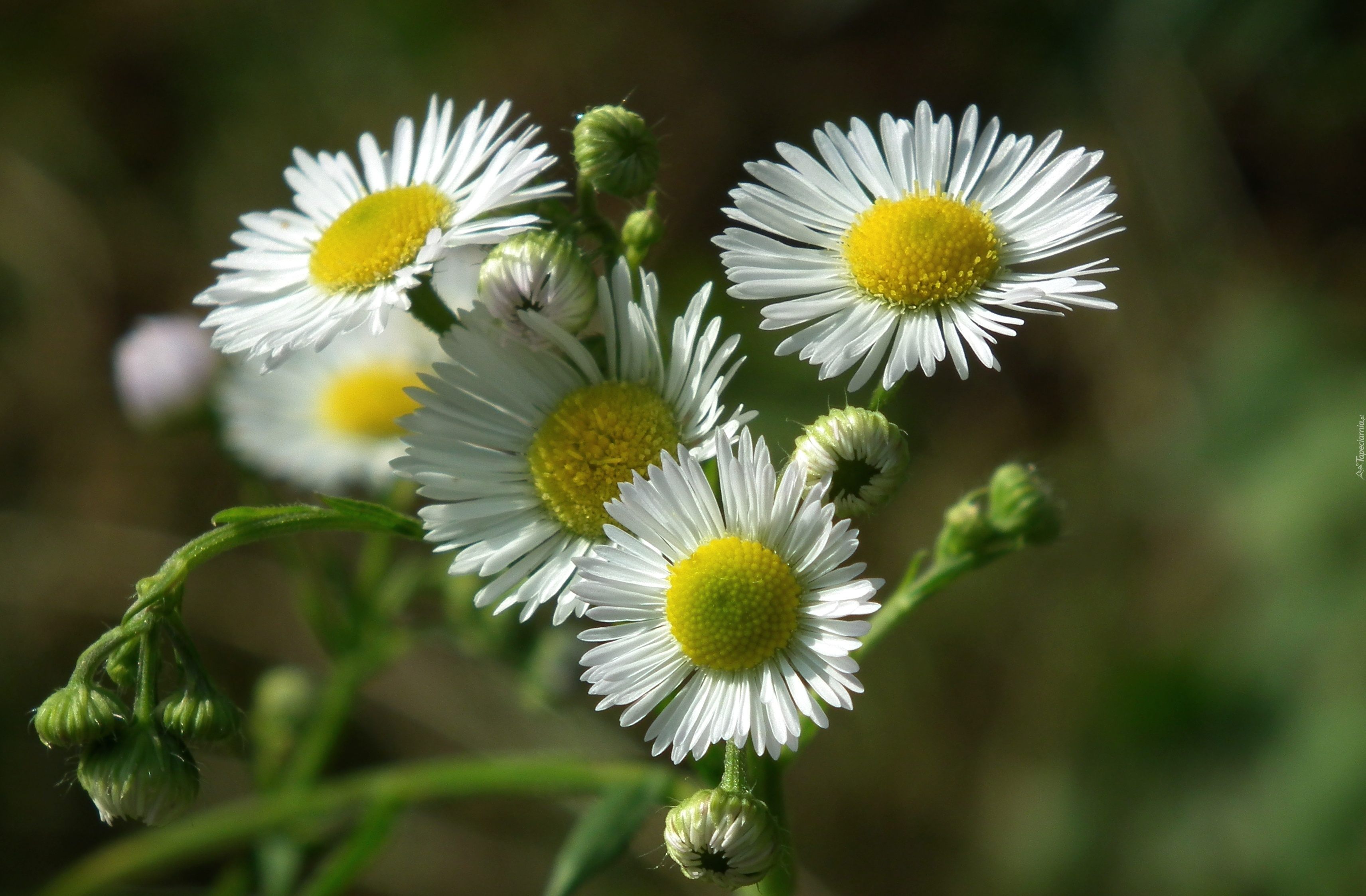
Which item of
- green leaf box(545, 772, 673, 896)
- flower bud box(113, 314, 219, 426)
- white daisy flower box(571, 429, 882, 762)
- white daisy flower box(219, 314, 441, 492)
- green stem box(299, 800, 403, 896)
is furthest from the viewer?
white daisy flower box(219, 314, 441, 492)

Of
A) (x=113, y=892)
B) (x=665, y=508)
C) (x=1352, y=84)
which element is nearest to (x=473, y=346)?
(x=665, y=508)

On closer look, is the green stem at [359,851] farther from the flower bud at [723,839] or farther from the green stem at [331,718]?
the flower bud at [723,839]

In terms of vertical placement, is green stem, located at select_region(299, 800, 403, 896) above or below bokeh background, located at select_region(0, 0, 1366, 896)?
below

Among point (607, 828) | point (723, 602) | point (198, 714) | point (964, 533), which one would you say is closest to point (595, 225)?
point (723, 602)

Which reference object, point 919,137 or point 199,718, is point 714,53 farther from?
point 199,718

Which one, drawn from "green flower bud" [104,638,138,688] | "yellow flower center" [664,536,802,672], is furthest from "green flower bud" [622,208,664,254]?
"green flower bud" [104,638,138,688]

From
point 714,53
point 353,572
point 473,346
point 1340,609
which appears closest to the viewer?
point 473,346

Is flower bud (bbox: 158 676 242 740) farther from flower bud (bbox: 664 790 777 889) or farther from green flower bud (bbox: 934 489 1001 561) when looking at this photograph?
green flower bud (bbox: 934 489 1001 561)
